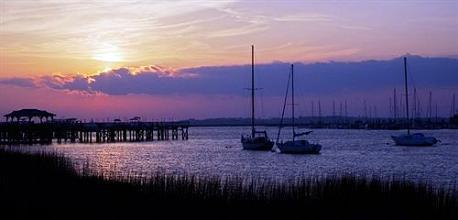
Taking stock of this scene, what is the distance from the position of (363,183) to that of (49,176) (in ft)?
41.9

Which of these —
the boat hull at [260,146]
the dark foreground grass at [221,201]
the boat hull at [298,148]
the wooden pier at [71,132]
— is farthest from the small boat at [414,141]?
the dark foreground grass at [221,201]

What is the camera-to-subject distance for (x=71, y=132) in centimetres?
11481

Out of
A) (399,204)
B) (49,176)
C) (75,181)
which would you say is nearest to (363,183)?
(399,204)

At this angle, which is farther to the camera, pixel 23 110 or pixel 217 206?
pixel 23 110

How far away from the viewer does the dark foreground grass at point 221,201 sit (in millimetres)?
20469

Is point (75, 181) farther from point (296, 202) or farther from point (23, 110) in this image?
point (23, 110)

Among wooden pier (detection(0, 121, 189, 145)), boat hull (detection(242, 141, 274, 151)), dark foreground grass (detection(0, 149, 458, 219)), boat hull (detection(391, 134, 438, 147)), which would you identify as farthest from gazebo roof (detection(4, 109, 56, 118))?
dark foreground grass (detection(0, 149, 458, 219))

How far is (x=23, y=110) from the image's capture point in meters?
107

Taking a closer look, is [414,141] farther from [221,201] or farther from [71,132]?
[221,201]

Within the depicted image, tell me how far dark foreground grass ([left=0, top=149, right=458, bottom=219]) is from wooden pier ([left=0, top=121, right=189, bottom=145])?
Result: 6611cm

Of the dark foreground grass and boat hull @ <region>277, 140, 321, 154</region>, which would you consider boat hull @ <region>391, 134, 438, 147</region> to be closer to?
boat hull @ <region>277, 140, 321, 154</region>

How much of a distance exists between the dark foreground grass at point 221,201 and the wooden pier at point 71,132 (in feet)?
217

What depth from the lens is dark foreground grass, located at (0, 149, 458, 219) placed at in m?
20.5

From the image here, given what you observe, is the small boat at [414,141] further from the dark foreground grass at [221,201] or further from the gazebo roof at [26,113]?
the dark foreground grass at [221,201]
